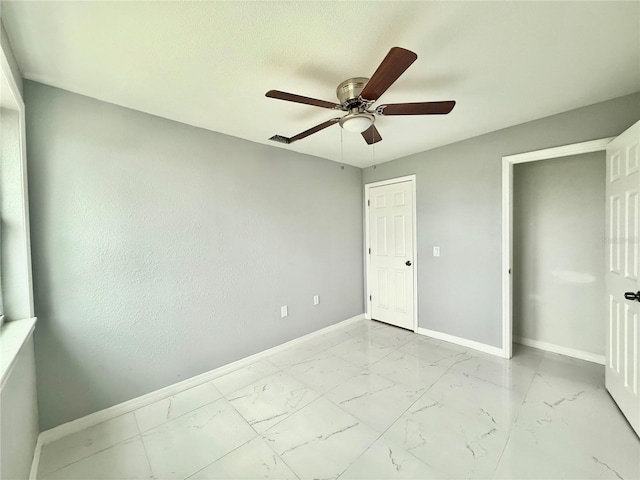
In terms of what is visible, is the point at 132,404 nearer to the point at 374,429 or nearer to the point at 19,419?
the point at 19,419

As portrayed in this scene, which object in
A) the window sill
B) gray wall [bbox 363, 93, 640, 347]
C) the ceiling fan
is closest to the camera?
the window sill

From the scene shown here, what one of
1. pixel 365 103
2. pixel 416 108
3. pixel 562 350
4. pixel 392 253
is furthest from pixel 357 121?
pixel 562 350

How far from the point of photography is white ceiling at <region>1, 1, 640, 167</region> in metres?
1.18

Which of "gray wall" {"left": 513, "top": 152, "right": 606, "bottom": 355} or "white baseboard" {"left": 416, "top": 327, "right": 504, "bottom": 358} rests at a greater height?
"gray wall" {"left": 513, "top": 152, "right": 606, "bottom": 355}

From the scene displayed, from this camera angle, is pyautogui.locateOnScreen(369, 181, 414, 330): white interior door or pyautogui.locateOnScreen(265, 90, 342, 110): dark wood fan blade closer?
pyautogui.locateOnScreen(265, 90, 342, 110): dark wood fan blade

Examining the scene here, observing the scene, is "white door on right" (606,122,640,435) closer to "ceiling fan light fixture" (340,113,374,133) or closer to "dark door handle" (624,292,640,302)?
"dark door handle" (624,292,640,302)

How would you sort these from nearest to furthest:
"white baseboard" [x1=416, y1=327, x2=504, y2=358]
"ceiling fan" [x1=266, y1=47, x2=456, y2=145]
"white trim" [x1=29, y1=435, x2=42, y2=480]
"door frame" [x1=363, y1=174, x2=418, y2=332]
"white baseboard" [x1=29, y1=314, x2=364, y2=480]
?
"ceiling fan" [x1=266, y1=47, x2=456, y2=145], "white trim" [x1=29, y1=435, x2=42, y2=480], "white baseboard" [x1=29, y1=314, x2=364, y2=480], "white baseboard" [x1=416, y1=327, x2=504, y2=358], "door frame" [x1=363, y1=174, x2=418, y2=332]

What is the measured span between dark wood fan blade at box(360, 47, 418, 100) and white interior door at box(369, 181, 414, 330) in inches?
85.5

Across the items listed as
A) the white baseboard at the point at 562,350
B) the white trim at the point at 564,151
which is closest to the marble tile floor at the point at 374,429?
the white baseboard at the point at 562,350

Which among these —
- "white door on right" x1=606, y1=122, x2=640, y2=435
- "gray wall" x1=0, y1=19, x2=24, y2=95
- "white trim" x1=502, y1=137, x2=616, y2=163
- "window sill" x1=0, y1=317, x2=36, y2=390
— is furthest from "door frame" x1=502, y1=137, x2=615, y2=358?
"gray wall" x1=0, y1=19, x2=24, y2=95

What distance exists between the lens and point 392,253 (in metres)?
3.58

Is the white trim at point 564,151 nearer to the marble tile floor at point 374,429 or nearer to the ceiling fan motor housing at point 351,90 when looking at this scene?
the ceiling fan motor housing at point 351,90

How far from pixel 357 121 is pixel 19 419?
2363 mm

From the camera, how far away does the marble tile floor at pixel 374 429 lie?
1.45 meters
